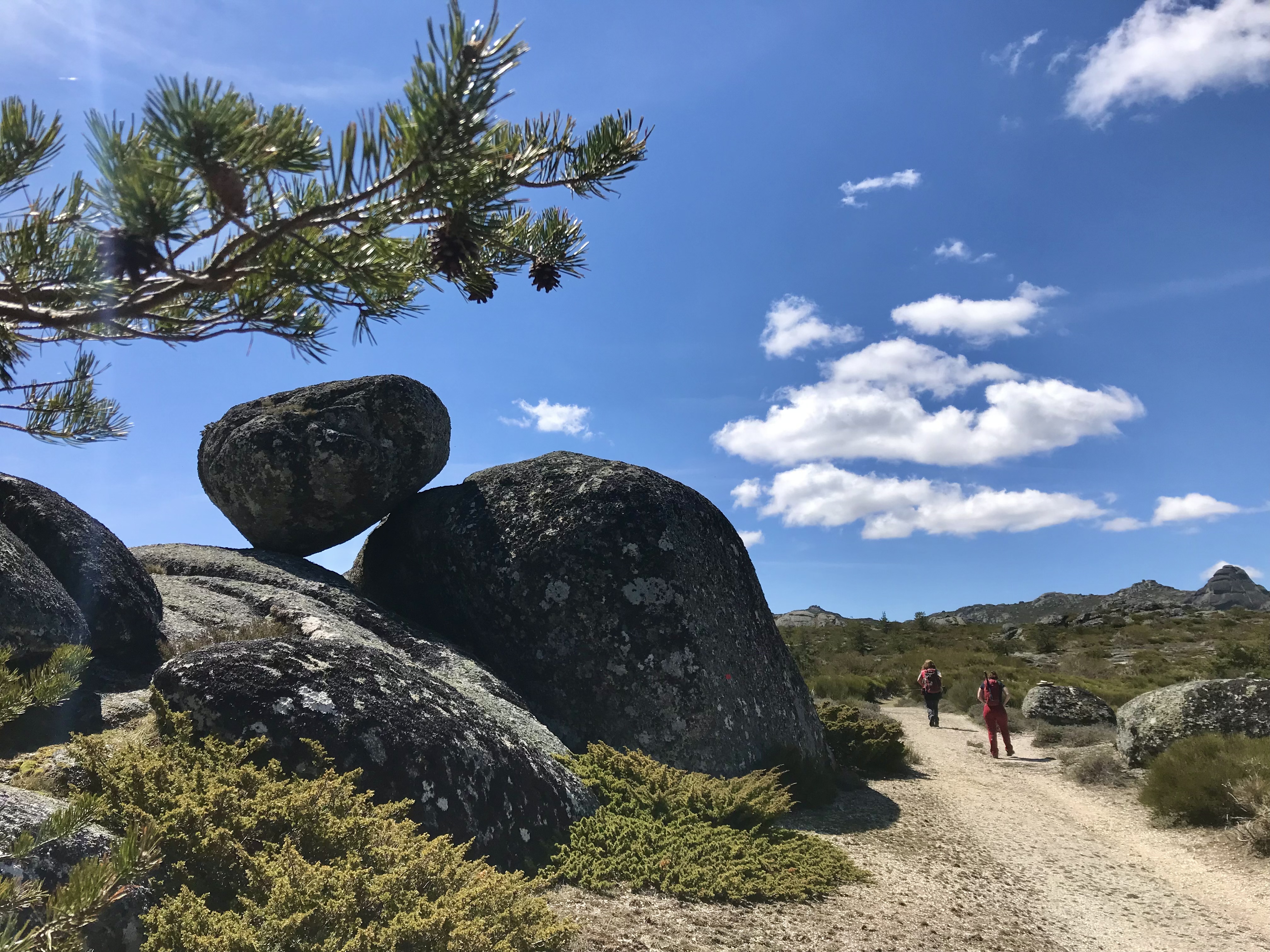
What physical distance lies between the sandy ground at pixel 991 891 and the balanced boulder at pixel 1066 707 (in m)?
5.74

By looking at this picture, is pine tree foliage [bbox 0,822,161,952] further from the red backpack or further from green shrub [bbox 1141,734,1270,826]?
the red backpack

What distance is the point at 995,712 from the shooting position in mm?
14289

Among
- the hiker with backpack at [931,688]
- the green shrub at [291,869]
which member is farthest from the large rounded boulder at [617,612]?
the hiker with backpack at [931,688]

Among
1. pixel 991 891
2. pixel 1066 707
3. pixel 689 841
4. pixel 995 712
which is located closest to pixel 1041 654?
pixel 1066 707

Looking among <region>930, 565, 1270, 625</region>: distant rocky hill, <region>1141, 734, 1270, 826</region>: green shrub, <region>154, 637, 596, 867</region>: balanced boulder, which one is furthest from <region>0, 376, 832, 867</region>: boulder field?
<region>930, 565, 1270, 625</region>: distant rocky hill

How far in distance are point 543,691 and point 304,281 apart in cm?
796

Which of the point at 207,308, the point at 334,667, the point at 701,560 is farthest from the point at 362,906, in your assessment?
the point at 701,560

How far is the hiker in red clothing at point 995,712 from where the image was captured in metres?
14.1

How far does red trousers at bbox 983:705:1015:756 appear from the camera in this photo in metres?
14.1

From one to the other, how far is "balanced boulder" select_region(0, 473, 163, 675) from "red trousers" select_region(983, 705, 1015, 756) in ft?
44.7

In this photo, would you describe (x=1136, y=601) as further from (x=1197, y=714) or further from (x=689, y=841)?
(x=689, y=841)

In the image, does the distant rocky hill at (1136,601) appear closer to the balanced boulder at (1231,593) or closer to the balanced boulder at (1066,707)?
the balanced boulder at (1231,593)

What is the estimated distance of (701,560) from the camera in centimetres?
1017

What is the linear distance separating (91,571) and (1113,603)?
10192 centimetres
